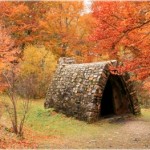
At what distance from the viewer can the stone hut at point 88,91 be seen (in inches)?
639

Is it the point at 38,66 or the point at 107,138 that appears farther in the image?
the point at 38,66

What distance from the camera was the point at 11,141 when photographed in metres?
10.1

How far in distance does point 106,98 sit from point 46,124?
6688mm

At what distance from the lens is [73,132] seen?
13570 mm

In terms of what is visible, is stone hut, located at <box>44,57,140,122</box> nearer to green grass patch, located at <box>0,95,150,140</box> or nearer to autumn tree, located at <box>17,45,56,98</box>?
green grass patch, located at <box>0,95,150,140</box>

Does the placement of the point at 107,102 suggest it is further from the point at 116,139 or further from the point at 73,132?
the point at 116,139

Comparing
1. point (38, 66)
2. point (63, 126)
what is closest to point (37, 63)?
point (38, 66)

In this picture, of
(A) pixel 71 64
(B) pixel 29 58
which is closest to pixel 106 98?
(A) pixel 71 64

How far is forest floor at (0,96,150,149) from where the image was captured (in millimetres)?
10782

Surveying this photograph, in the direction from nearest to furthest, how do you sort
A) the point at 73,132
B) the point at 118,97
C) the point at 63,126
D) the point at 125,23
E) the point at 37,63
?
the point at 125,23
the point at 73,132
the point at 63,126
the point at 118,97
the point at 37,63

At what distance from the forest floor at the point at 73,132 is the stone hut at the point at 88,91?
597 millimetres

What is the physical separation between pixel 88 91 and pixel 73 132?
11.1 feet

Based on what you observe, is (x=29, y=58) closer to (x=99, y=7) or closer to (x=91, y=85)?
(x=91, y=85)

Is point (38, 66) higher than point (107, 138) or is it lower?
higher
